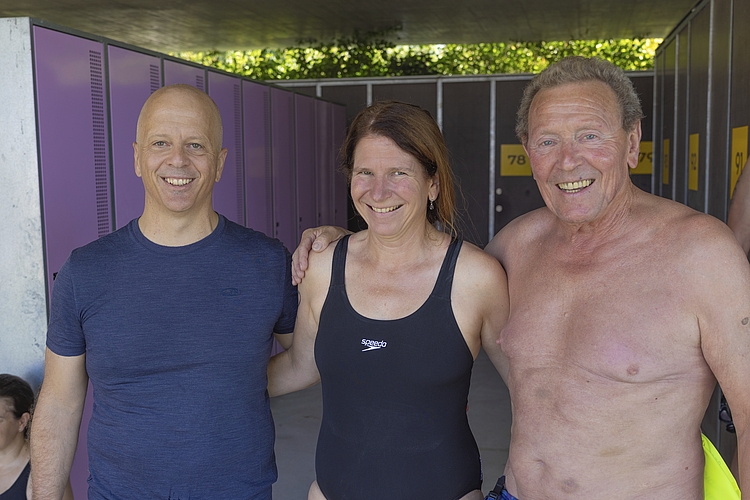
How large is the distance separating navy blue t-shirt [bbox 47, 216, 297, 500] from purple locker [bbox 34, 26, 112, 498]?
4.56 ft

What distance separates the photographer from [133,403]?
1644 millimetres

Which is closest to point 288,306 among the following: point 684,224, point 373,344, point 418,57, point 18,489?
Result: point 373,344

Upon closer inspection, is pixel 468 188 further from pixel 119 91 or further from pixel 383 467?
pixel 383 467

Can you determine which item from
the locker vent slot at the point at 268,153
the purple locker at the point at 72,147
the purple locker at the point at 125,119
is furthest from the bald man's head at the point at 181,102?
the locker vent slot at the point at 268,153

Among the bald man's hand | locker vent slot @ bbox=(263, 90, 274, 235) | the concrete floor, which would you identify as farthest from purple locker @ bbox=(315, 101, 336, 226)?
the bald man's hand

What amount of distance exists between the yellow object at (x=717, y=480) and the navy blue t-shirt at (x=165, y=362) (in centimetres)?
102

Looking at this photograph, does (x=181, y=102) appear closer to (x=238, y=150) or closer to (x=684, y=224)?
(x=684, y=224)

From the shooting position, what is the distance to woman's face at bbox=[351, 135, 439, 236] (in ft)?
5.54

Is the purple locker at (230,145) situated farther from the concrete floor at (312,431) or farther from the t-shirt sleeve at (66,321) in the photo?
the t-shirt sleeve at (66,321)

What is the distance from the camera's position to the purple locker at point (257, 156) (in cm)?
511

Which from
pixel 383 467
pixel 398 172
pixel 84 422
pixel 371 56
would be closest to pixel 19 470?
pixel 84 422

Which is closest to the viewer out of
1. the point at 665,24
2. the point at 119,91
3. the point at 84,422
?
the point at 84,422

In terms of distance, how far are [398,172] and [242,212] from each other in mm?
3443

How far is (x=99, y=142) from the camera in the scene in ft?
10.7
